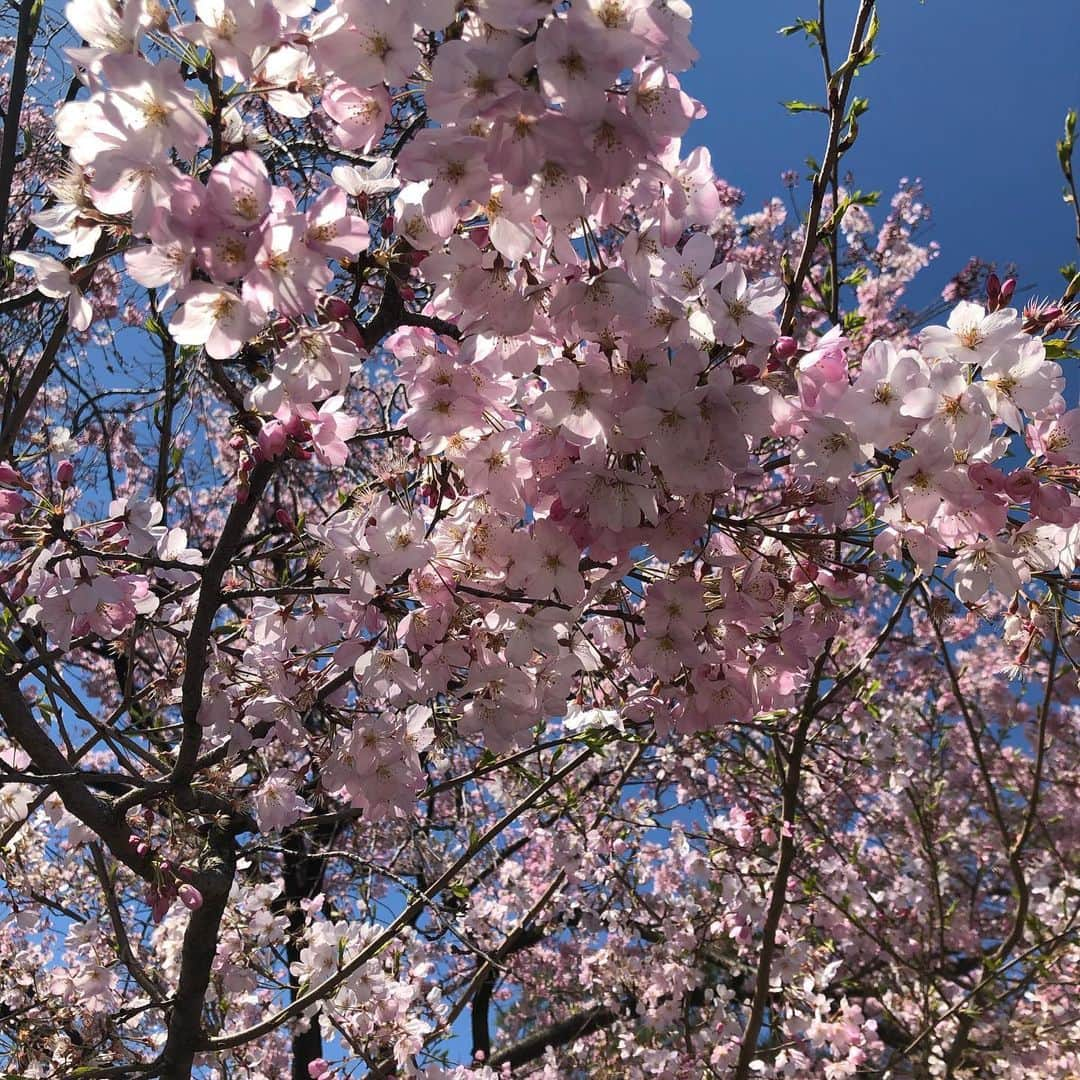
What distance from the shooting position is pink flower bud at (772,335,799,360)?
53.5 inches

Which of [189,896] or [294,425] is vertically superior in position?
[294,425]

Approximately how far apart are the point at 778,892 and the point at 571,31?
2.83 m

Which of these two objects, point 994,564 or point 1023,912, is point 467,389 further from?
point 1023,912

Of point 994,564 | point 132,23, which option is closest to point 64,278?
point 132,23

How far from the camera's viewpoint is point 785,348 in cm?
137

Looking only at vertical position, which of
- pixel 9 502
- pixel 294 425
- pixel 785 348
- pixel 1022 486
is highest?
pixel 9 502

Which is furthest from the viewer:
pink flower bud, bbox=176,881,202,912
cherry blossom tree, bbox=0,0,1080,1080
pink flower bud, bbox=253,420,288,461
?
pink flower bud, bbox=176,881,202,912

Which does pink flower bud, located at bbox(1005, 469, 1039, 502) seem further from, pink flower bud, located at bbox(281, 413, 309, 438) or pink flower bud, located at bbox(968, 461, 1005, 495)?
pink flower bud, located at bbox(281, 413, 309, 438)

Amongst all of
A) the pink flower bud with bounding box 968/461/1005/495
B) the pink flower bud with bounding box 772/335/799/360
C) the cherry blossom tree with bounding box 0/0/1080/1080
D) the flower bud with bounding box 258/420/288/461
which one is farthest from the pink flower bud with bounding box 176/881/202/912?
the pink flower bud with bounding box 968/461/1005/495

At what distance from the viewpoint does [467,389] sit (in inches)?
58.5

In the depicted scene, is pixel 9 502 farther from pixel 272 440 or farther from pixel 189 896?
pixel 189 896

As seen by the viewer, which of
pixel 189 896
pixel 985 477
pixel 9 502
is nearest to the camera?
pixel 985 477

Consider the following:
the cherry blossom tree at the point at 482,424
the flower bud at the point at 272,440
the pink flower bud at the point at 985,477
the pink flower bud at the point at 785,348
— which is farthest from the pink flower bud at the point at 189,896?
the pink flower bud at the point at 985,477

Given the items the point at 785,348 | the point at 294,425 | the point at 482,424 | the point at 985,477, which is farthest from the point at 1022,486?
the point at 294,425
